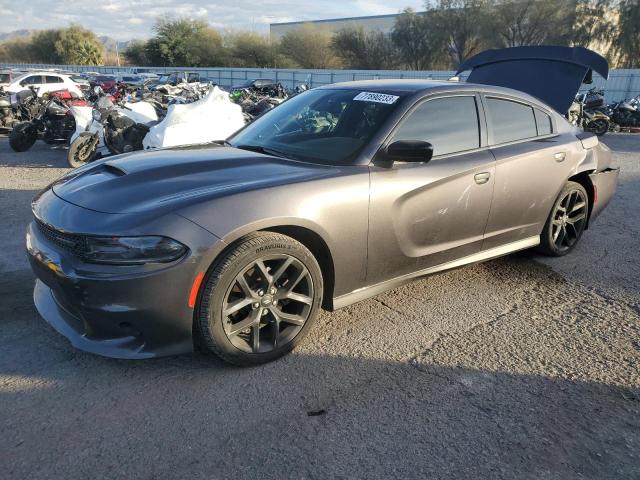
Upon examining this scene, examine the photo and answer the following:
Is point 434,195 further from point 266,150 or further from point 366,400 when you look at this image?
point 366,400

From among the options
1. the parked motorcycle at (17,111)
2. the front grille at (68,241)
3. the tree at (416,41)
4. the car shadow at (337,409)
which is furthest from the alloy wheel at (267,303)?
the tree at (416,41)

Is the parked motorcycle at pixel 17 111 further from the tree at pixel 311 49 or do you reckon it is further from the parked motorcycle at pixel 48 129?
the tree at pixel 311 49

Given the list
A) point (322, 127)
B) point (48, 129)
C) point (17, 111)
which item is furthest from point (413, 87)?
point (17, 111)

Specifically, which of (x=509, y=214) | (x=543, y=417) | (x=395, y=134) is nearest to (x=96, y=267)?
(x=395, y=134)

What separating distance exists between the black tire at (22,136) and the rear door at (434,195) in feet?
33.1

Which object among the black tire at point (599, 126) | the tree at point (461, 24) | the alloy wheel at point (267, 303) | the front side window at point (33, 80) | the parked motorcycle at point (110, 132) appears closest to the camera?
the alloy wheel at point (267, 303)

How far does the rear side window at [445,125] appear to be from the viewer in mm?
3502

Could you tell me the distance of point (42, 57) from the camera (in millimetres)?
80125

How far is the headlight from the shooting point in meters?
2.52

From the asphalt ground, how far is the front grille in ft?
2.39

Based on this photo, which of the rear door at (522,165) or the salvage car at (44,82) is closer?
the rear door at (522,165)

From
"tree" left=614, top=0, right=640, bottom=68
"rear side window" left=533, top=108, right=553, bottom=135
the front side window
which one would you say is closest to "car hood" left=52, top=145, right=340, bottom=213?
"rear side window" left=533, top=108, right=553, bottom=135

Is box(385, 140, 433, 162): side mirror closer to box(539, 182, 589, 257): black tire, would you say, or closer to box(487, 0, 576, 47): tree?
box(539, 182, 589, 257): black tire

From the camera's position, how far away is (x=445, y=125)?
3705 mm
